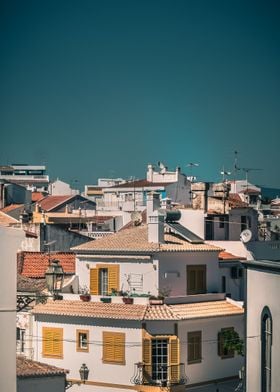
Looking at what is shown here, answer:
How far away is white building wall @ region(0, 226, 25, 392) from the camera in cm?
709

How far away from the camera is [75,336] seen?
1903cm

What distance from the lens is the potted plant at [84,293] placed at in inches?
758

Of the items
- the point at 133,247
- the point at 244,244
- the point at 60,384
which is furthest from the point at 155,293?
the point at 60,384

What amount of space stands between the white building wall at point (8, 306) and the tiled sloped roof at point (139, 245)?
1171 centimetres

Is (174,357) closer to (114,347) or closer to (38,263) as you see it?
(114,347)

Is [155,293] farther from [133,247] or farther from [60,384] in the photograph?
[60,384]

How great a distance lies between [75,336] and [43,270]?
3.36 meters

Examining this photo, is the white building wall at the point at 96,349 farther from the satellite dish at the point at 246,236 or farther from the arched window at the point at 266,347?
the arched window at the point at 266,347

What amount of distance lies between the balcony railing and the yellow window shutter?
172 centimetres

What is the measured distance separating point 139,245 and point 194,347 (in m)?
1.79

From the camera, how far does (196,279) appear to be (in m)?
19.6

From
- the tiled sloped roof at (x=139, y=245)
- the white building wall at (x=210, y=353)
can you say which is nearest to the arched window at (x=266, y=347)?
the white building wall at (x=210, y=353)

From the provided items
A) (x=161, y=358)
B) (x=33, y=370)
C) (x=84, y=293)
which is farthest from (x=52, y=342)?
(x=33, y=370)

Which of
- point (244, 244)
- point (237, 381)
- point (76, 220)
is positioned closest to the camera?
point (237, 381)
